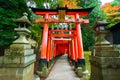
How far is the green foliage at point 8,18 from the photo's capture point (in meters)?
9.67

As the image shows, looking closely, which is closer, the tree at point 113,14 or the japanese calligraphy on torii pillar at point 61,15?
the japanese calligraphy on torii pillar at point 61,15

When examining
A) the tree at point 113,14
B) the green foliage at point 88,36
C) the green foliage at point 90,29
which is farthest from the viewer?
the green foliage at point 88,36

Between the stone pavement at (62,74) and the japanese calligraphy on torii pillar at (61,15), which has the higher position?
the japanese calligraphy on torii pillar at (61,15)

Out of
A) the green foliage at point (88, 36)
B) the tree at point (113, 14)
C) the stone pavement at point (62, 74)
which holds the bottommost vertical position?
the stone pavement at point (62, 74)

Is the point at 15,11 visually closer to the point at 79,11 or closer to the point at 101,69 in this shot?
the point at 79,11

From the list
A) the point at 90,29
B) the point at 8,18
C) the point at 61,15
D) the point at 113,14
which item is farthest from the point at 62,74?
the point at 113,14

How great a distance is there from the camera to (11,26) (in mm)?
10109

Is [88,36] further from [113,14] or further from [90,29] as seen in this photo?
[113,14]

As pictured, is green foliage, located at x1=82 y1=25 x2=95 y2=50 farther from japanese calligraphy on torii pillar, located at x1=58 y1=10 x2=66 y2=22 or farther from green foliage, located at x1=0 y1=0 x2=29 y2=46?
green foliage, located at x1=0 y1=0 x2=29 y2=46

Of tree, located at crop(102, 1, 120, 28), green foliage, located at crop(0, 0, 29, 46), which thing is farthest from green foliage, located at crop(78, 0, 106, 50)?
green foliage, located at crop(0, 0, 29, 46)

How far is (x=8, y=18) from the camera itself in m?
10.0

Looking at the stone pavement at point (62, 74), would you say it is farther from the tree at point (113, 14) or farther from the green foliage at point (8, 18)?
the tree at point (113, 14)

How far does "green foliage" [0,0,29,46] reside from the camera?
9.67 metres

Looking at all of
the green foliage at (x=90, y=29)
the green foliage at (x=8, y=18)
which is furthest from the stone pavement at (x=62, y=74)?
the green foliage at (x=90, y=29)
